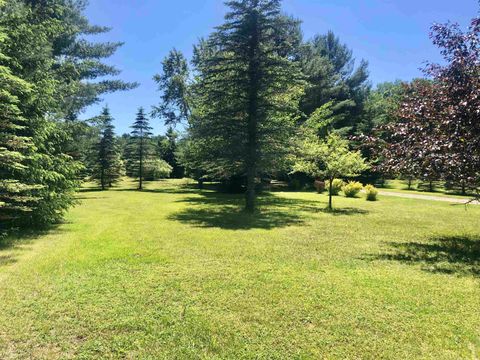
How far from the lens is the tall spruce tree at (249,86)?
13695 millimetres

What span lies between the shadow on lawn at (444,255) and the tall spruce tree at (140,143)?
27160 millimetres

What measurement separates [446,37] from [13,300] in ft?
32.9

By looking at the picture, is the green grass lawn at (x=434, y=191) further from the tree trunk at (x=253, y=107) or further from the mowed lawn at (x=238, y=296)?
the mowed lawn at (x=238, y=296)

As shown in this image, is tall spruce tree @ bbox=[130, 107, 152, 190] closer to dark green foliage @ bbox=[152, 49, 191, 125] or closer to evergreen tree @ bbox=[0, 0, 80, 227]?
dark green foliage @ bbox=[152, 49, 191, 125]

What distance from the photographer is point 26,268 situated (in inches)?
238

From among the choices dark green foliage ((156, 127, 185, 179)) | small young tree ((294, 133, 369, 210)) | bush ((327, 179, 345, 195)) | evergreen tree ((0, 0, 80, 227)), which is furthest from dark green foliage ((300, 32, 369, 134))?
evergreen tree ((0, 0, 80, 227))

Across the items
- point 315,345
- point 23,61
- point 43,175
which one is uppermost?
point 23,61

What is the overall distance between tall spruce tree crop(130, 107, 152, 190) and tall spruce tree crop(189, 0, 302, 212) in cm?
1900

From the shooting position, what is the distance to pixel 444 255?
741 centimetres

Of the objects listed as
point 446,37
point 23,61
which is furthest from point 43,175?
point 446,37

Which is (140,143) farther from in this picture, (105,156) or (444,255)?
(444,255)

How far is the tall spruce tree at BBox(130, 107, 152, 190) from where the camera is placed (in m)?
32.1

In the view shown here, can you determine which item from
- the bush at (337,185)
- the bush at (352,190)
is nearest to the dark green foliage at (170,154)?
the bush at (337,185)

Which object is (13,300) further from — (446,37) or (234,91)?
(234,91)
